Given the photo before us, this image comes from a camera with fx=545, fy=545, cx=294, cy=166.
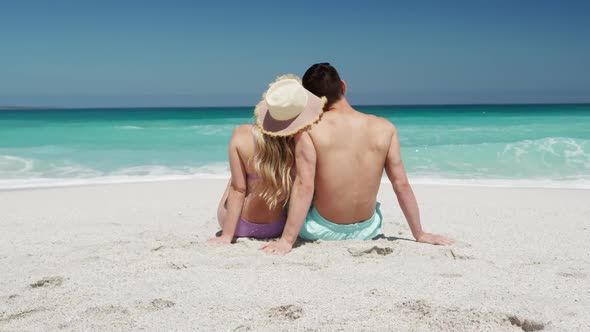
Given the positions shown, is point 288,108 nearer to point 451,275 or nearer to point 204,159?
point 451,275

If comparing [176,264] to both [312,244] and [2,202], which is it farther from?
[2,202]

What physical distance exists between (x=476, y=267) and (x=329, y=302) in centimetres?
100

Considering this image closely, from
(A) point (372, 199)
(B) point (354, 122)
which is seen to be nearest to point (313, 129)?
(B) point (354, 122)

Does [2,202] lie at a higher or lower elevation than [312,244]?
lower

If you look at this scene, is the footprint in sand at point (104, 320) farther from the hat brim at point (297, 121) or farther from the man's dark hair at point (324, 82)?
the man's dark hair at point (324, 82)

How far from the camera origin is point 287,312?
234 cm

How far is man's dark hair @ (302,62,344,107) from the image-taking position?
3352 millimetres

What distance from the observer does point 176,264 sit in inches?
118

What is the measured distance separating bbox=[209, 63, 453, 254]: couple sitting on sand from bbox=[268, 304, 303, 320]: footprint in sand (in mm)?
861

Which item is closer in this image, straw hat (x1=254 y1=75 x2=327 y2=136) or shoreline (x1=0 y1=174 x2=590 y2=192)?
straw hat (x1=254 y1=75 x2=327 y2=136)

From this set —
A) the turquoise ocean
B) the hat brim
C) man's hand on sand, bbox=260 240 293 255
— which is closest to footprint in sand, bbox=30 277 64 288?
man's hand on sand, bbox=260 240 293 255

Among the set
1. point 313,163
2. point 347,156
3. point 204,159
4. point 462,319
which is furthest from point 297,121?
point 204,159

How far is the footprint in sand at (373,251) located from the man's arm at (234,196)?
782 millimetres

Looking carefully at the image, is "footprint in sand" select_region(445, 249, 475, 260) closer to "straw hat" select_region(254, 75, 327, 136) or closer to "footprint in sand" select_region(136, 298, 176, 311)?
"straw hat" select_region(254, 75, 327, 136)
